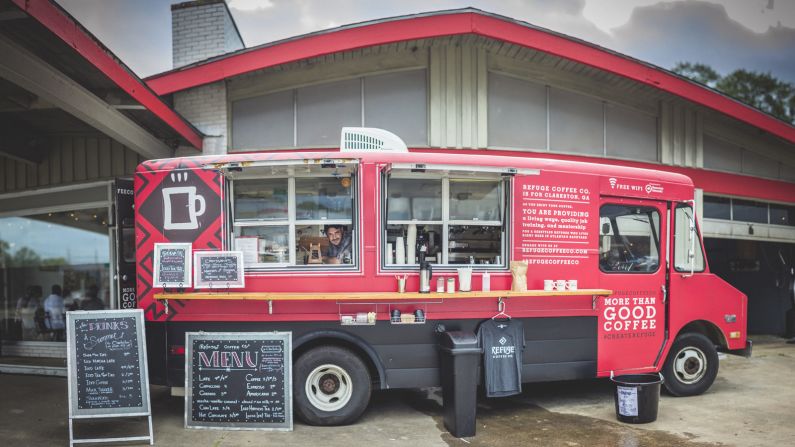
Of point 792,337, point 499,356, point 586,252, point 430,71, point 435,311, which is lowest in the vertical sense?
point 792,337

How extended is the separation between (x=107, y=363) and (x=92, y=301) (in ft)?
17.0

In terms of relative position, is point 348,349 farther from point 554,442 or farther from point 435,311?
point 554,442

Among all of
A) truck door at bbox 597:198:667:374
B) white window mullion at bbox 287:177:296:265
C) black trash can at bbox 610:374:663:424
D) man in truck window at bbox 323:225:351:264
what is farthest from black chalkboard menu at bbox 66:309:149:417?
truck door at bbox 597:198:667:374

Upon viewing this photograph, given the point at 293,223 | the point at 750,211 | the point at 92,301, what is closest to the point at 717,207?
the point at 750,211

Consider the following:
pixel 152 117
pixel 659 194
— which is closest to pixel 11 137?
pixel 152 117

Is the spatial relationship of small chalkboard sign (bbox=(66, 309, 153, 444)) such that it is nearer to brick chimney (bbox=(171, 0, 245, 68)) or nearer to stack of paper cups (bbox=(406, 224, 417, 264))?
stack of paper cups (bbox=(406, 224, 417, 264))

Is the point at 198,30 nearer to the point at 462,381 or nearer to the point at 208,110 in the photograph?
the point at 208,110

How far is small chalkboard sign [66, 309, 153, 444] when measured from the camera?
5.35 meters

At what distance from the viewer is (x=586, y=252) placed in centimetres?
654

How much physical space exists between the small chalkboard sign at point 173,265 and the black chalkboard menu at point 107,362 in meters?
0.45

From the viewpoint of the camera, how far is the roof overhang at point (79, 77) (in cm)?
531

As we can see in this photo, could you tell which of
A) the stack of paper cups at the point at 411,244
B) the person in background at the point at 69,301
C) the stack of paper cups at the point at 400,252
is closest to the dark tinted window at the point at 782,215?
the stack of paper cups at the point at 411,244

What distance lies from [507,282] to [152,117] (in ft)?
18.1

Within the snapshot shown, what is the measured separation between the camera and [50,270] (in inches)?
406
